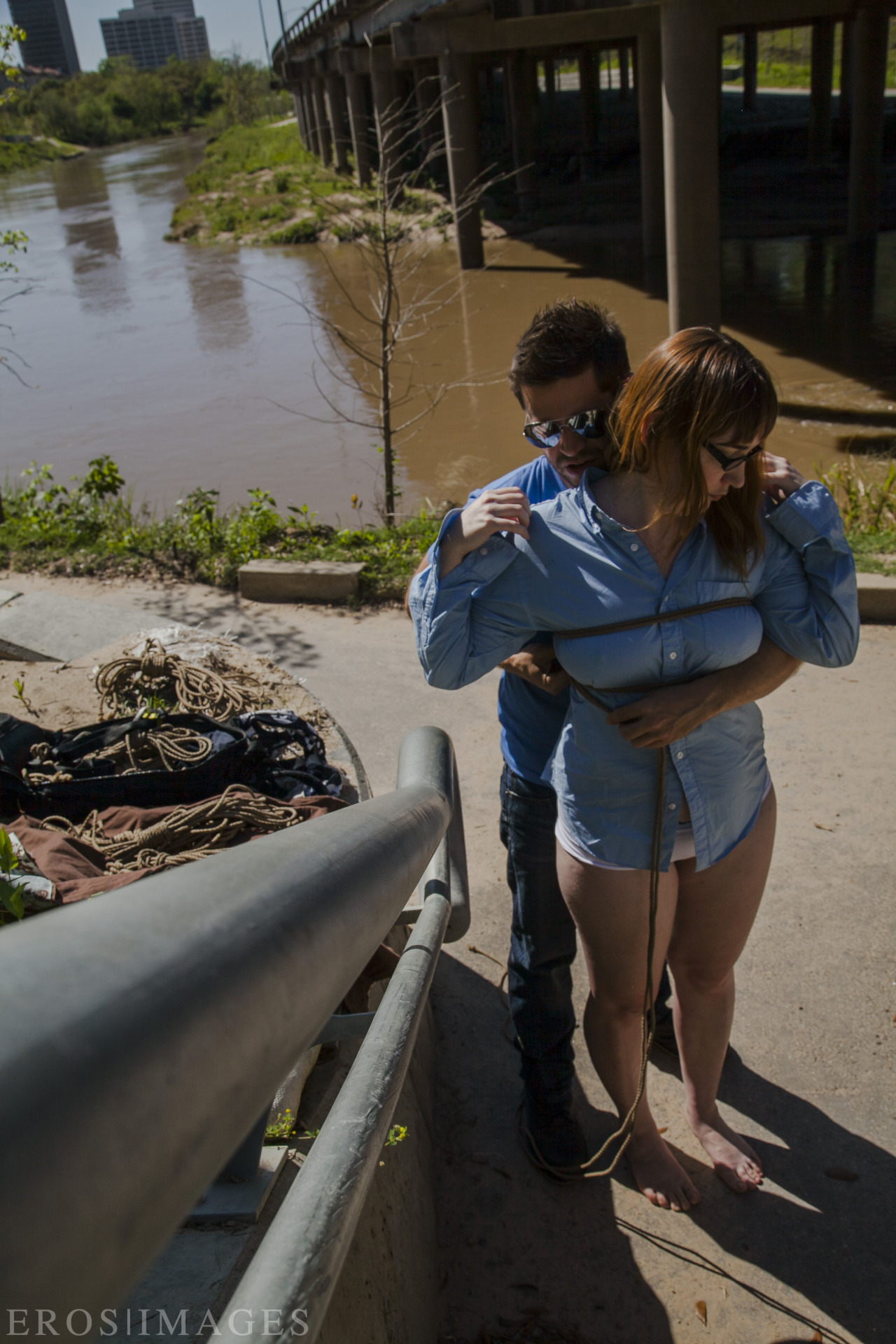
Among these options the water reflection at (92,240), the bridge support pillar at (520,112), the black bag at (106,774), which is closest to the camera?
the black bag at (106,774)

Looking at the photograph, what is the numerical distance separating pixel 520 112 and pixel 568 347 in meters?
28.6

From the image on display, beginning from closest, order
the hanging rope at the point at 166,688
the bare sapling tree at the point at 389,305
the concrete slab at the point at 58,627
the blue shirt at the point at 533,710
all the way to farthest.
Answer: the blue shirt at the point at 533,710 → the hanging rope at the point at 166,688 → the concrete slab at the point at 58,627 → the bare sapling tree at the point at 389,305

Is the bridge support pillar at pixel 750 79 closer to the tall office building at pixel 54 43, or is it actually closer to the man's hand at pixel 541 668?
the man's hand at pixel 541 668

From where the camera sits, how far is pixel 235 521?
718 centimetres

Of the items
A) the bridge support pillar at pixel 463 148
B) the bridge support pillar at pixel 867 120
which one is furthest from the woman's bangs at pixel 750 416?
the bridge support pillar at pixel 867 120

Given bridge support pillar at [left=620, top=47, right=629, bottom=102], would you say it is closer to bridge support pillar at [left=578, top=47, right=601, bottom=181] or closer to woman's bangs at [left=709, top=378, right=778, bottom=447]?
bridge support pillar at [left=578, top=47, right=601, bottom=181]

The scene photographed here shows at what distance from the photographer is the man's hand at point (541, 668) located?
211 cm

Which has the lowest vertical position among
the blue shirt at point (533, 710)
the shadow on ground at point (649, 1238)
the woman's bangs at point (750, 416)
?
the shadow on ground at point (649, 1238)

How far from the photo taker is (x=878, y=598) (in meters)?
5.02

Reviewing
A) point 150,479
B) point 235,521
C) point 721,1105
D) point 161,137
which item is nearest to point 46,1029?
point 721,1105

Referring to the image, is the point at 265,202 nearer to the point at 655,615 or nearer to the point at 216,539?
the point at 216,539

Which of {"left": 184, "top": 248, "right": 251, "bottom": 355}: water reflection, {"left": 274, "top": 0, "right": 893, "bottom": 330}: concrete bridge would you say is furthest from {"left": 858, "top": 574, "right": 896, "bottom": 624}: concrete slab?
{"left": 184, "top": 248, "right": 251, "bottom": 355}: water reflection

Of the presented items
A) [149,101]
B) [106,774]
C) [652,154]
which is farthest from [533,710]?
[149,101]

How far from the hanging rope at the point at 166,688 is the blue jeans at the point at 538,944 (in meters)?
1.64
